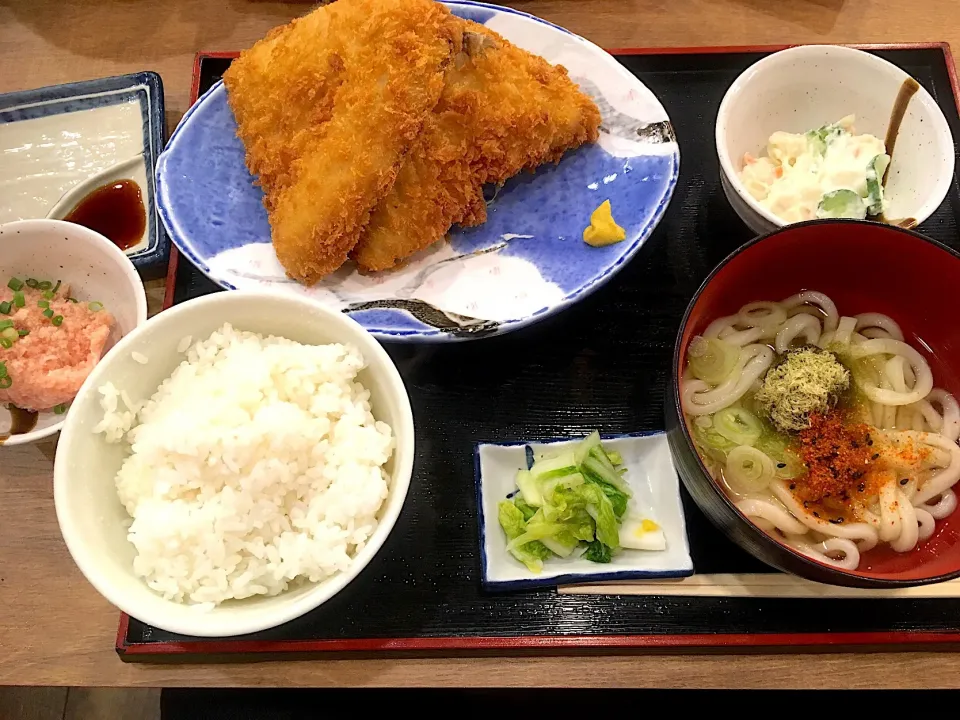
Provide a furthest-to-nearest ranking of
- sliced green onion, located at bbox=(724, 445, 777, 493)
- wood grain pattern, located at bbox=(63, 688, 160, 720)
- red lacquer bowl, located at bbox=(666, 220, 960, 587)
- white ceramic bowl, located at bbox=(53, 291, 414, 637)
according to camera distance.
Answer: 1. wood grain pattern, located at bbox=(63, 688, 160, 720)
2. sliced green onion, located at bbox=(724, 445, 777, 493)
3. red lacquer bowl, located at bbox=(666, 220, 960, 587)
4. white ceramic bowl, located at bbox=(53, 291, 414, 637)

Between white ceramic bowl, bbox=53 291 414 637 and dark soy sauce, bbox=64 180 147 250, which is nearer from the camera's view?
white ceramic bowl, bbox=53 291 414 637

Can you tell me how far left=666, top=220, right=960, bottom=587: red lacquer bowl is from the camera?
1.21m

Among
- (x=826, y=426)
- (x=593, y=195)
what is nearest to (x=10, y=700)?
(x=593, y=195)

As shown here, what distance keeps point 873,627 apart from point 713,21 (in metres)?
1.76

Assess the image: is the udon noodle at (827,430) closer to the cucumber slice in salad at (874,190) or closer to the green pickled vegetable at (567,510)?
the green pickled vegetable at (567,510)

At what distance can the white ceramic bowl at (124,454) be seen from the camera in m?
1.10

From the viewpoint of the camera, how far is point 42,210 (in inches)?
73.7

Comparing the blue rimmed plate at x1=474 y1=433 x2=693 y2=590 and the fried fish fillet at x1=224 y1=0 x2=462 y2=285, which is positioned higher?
the fried fish fillet at x1=224 y1=0 x2=462 y2=285

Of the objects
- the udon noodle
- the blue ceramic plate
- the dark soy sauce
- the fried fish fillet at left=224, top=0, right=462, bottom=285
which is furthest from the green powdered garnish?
the dark soy sauce

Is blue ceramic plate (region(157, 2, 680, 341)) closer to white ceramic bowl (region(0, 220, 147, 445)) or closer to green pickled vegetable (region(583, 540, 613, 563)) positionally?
white ceramic bowl (region(0, 220, 147, 445))

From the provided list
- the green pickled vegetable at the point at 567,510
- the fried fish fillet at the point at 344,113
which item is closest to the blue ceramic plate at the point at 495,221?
the fried fish fillet at the point at 344,113

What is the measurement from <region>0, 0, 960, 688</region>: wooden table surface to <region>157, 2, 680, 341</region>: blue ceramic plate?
0.92 ft

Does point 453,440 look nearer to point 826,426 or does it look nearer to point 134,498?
point 134,498

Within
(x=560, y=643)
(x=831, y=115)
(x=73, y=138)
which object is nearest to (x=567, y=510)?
(x=560, y=643)
